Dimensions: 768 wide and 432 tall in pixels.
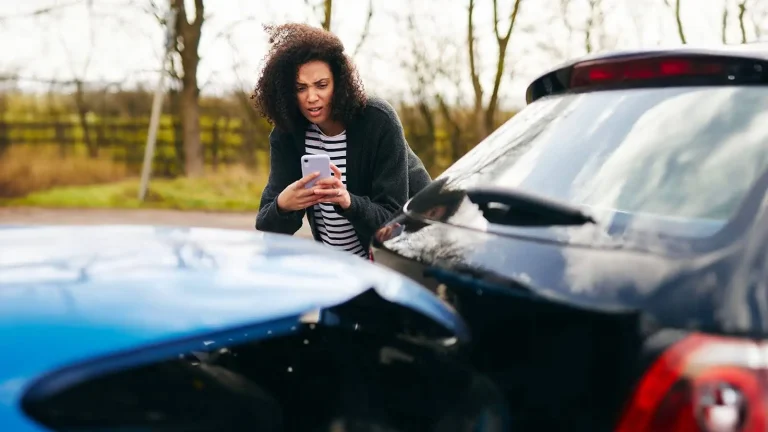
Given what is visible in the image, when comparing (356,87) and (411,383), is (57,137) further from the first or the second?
(411,383)

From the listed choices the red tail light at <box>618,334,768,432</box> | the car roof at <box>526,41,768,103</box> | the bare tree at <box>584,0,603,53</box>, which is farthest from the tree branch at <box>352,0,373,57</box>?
the red tail light at <box>618,334,768,432</box>

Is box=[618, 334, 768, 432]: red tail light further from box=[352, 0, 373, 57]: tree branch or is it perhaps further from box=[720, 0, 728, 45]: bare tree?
box=[720, 0, 728, 45]: bare tree

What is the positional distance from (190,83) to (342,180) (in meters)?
15.2

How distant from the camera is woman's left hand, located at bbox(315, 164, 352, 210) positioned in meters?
2.83

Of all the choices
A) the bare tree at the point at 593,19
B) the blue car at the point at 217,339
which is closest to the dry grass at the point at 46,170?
the bare tree at the point at 593,19

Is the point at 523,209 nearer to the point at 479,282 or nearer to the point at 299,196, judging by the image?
the point at 479,282

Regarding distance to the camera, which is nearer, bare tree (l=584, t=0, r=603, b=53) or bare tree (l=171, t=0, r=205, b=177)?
bare tree (l=171, t=0, r=205, b=177)

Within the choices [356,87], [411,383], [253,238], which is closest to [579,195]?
[411,383]

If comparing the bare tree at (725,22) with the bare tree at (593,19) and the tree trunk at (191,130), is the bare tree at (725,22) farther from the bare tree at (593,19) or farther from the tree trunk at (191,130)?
the tree trunk at (191,130)

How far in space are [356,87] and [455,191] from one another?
1.32m

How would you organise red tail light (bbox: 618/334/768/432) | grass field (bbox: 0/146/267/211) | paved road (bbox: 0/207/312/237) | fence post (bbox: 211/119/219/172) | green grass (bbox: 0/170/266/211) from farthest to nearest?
fence post (bbox: 211/119/219/172)
grass field (bbox: 0/146/267/211)
green grass (bbox: 0/170/266/211)
paved road (bbox: 0/207/312/237)
red tail light (bbox: 618/334/768/432)

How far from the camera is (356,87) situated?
3209 mm

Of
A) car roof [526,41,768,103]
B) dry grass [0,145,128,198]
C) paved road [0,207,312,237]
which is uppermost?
car roof [526,41,768,103]

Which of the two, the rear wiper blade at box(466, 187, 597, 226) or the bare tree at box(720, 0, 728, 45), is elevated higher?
the bare tree at box(720, 0, 728, 45)
